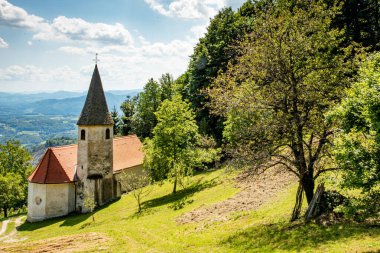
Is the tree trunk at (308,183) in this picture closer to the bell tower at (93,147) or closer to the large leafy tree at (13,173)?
the bell tower at (93,147)

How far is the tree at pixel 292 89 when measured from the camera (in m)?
15.7

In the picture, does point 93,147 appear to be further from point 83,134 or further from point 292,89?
point 292,89

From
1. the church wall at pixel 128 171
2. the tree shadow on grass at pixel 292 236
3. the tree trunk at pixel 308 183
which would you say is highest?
the tree trunk at pixel 308 183

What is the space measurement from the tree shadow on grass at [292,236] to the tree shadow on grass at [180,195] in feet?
52.2

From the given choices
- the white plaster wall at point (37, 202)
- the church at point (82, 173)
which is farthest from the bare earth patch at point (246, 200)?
the white plaster wall at point (37, 202)

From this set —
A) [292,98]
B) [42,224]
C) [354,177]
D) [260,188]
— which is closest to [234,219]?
[260,188]

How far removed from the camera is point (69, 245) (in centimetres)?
1916

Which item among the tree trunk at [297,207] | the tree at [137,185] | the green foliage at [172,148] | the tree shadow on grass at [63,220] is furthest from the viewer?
the green foliage at [172,148]

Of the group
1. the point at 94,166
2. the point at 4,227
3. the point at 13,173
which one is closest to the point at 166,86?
the point at 13,173

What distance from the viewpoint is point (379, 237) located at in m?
11.5

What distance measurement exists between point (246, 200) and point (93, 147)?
22165 millimetres

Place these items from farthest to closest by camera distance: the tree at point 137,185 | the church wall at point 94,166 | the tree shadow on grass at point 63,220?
the church wall at point 94,166
the tree shadow on grass at point 63,220
the tree at point 137,185

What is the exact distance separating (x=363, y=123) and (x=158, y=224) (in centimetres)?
1723

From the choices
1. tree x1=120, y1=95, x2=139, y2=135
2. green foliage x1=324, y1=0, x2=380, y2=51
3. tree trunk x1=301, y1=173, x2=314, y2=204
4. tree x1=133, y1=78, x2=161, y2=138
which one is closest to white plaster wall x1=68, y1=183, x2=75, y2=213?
tree trunk x1=301, y1=173, x2=314, y2=204
